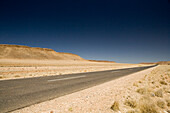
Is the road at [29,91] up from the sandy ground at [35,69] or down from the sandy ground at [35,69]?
down

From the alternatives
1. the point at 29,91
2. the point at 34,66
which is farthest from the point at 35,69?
the point at 29,91

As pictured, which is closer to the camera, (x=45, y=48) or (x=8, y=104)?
(x=8, y=104)

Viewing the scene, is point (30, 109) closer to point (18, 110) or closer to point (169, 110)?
point (18, 110)

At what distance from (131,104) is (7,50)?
112 meters

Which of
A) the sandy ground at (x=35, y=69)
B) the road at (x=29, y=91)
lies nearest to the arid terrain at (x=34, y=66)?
the sandy ground at (x=35, y=69)

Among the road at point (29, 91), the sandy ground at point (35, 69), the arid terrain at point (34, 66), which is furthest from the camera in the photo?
the arid terrain at point (34, 66)

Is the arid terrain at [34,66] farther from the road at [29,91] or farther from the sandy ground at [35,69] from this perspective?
the road at [29,91]

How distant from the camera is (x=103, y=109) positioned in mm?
3240

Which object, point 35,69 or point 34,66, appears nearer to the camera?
point 35,69

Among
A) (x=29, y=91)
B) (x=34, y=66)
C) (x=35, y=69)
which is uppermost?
(x=34, y=66)

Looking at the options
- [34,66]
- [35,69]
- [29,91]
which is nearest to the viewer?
[29,91]

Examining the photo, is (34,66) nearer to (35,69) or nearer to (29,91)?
(35,69)

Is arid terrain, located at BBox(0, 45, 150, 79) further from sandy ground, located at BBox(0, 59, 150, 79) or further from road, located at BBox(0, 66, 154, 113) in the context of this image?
road, located at BBox(0, 66, 154, 113)

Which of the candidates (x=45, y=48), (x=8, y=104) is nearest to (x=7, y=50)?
(x=45, y=48)
